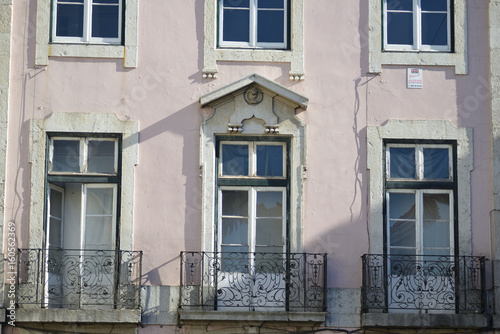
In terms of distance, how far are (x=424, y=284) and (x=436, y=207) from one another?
117cm

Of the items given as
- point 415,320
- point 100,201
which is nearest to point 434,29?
point 415,320

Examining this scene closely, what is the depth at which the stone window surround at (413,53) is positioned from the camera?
17188mm

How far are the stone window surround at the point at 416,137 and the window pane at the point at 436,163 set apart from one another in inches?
7.2

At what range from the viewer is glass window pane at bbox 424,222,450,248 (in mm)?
16938

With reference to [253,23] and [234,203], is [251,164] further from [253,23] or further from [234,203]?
[253,23]

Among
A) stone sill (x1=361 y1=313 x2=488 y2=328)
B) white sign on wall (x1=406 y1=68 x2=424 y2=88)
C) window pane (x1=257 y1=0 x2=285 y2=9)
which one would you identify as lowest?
stone sill (x1=361 y1=313 x2=488 y2=328)

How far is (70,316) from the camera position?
52.9ft

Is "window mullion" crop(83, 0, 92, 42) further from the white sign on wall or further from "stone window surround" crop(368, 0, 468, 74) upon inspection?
the white sign on wall

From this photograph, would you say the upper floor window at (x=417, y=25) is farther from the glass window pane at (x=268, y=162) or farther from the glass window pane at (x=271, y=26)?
the glass window pane at (x=268, y=162)

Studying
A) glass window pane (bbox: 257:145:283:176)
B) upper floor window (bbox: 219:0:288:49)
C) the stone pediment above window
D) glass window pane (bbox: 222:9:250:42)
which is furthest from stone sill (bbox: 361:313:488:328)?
glass window pane (bbox: 222:9:250:42)

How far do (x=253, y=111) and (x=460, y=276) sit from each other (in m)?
3.72

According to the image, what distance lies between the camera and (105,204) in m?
16.8

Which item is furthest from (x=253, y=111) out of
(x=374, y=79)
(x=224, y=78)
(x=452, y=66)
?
(x=452, y=66)

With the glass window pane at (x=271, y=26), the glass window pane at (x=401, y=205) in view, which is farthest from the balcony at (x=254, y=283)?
the glass window pane at (x=271, y=26)
